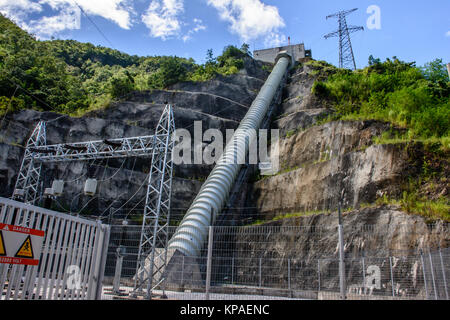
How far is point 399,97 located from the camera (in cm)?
2055

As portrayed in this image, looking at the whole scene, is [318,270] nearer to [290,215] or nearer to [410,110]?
[290,215]

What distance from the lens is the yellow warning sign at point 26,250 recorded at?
5413 mm

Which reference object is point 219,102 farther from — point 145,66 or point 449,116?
point 145,66

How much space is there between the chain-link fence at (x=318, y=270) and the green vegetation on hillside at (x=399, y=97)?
223 inches

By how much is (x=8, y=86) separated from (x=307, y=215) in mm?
25896

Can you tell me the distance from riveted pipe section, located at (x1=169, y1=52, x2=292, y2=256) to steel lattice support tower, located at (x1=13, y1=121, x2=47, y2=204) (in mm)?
10381

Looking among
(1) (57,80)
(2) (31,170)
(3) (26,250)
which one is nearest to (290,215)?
(3) (26,250)

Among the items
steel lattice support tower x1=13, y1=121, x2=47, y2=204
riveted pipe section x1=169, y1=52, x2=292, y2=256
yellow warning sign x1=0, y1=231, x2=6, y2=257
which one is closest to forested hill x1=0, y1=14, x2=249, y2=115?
steel lattice support tower x1=13, y1=121, x2=47, y2=204

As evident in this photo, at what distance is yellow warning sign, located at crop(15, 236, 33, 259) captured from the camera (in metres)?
5.41

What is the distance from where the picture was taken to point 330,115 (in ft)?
77.1

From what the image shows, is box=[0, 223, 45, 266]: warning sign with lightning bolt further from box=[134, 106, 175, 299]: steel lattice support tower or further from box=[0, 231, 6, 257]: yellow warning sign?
box=[134, 106, 175, 299]: steel lattice support tower

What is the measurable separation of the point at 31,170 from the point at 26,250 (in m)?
19.0

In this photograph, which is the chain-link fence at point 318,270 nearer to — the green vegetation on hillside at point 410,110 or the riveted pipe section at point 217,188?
the riveted pipe section at point 217,188

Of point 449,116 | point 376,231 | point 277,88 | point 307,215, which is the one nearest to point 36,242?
point 376,231
